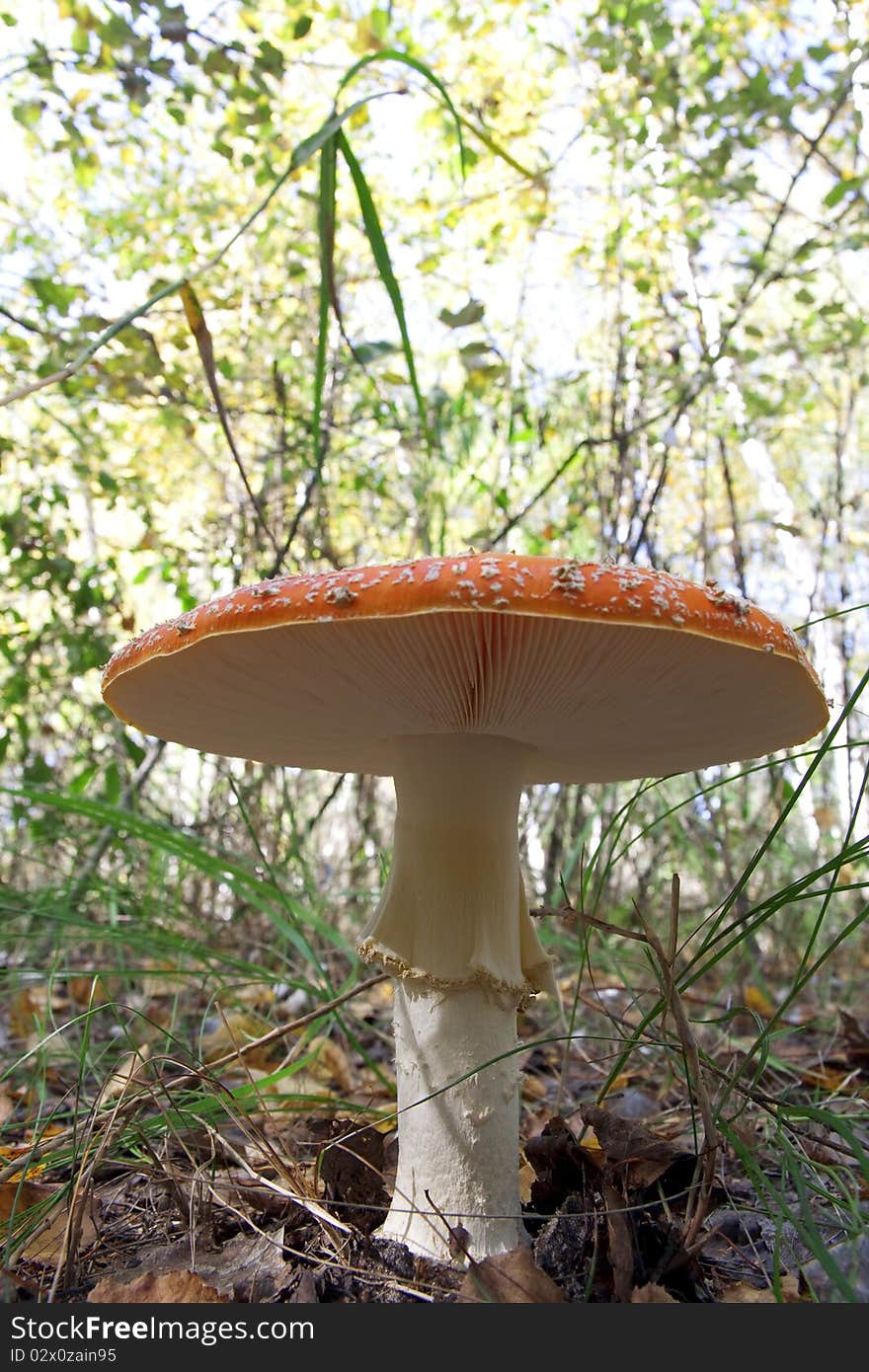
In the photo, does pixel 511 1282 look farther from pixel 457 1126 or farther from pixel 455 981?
pixel 455 981

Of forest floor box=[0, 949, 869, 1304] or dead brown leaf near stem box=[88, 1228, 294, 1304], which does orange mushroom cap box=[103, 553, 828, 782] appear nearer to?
forest floor box=[0, 949, 869, 1304]

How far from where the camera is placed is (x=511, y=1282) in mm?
1399

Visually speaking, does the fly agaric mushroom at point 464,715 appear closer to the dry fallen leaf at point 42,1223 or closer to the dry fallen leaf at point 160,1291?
the dry fallen leaf at point 160,1291

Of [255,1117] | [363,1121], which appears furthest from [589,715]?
[255,1117]

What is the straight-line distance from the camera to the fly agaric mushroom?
1180 millimetres

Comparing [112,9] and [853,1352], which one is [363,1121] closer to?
[853,1352]

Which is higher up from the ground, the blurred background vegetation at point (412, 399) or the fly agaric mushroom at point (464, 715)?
the blurred background vegetation at point (412, 399)

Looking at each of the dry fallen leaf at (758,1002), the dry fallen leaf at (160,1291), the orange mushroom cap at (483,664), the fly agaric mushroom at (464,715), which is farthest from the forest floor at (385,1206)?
the dry fallen leaf at (758,1002)

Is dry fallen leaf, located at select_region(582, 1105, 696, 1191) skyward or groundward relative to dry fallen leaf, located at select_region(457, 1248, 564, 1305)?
skyward

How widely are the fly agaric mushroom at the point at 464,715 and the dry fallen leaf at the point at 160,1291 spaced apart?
399mm

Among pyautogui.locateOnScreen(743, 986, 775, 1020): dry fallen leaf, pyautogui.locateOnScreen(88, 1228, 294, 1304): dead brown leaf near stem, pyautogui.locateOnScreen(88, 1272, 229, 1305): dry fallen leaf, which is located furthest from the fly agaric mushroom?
pyautogui.locateOnScreen(743, 986, 775, 1020): dry fallen leaf

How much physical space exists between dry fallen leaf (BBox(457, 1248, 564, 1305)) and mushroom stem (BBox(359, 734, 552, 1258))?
20 centimetres

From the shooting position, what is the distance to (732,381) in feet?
15.2

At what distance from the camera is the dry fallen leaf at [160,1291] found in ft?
4.39
